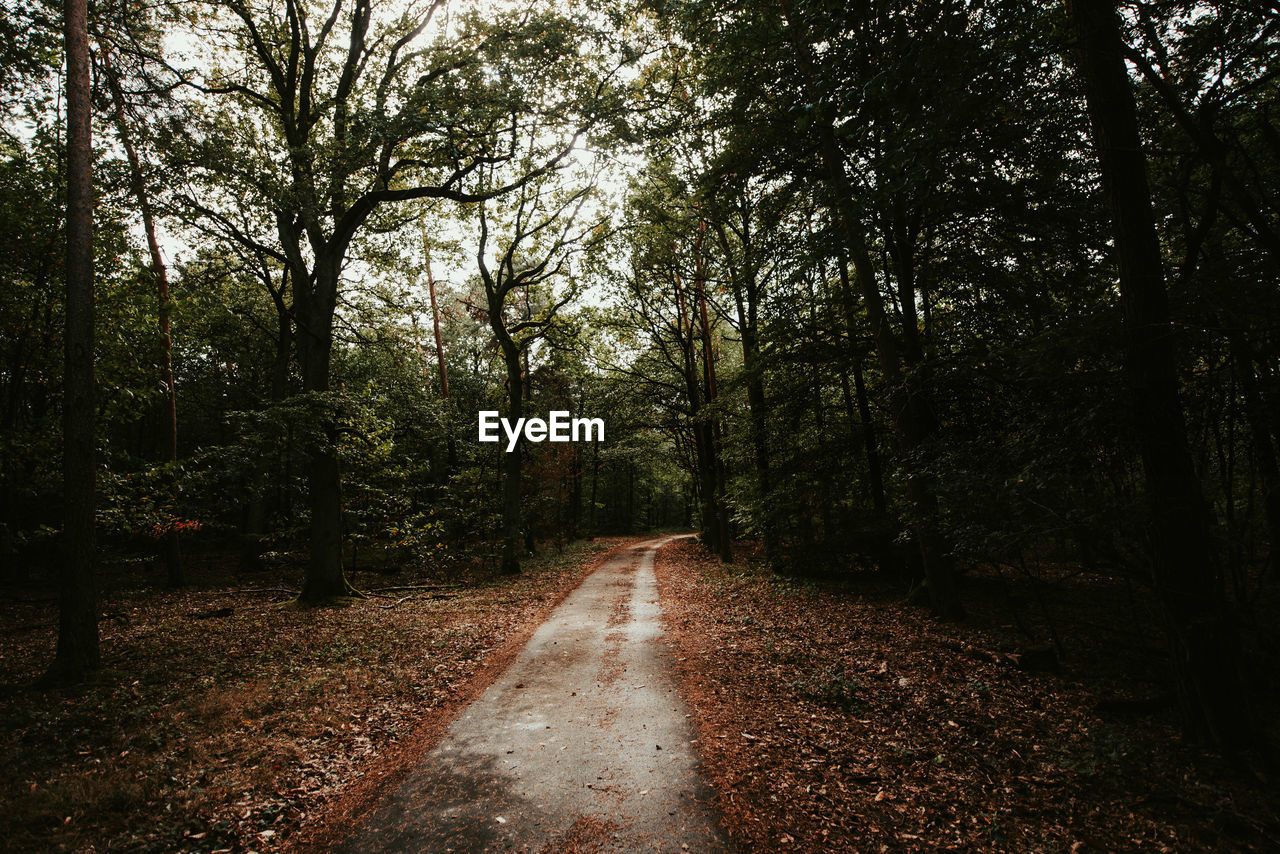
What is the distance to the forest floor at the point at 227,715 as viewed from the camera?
3.88m

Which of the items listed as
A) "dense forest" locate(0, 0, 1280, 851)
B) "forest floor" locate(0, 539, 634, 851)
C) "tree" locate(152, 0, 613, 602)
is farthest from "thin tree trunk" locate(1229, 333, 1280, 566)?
"tree" locate(152, 0, 613, 602)

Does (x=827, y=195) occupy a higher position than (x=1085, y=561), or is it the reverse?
(x=827, y=195)

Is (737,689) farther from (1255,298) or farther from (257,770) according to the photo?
(1255,298)

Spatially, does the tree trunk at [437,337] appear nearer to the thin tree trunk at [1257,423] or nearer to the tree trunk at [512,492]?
the tree trunk at [512,492]

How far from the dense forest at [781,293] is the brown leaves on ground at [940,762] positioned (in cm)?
33

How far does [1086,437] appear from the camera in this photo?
4.16 meters

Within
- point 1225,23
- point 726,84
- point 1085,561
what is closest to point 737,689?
point 1085,561

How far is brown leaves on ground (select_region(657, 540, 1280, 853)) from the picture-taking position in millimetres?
3480

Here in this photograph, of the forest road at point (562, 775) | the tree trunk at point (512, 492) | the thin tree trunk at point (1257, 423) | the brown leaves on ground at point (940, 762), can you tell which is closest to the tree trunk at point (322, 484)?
the tree trunk at point (512, 492)

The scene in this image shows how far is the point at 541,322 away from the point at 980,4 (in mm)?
15398

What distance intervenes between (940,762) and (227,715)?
698 cm

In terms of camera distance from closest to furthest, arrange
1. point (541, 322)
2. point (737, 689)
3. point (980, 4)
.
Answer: point (980, 4)
point (737, 689)
point (541, 322)

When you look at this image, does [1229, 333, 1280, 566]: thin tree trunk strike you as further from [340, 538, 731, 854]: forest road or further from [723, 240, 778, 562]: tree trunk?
[723, 240, 778, 562]: tree trunk

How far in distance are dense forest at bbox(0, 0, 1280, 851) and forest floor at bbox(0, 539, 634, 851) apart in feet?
0.49
